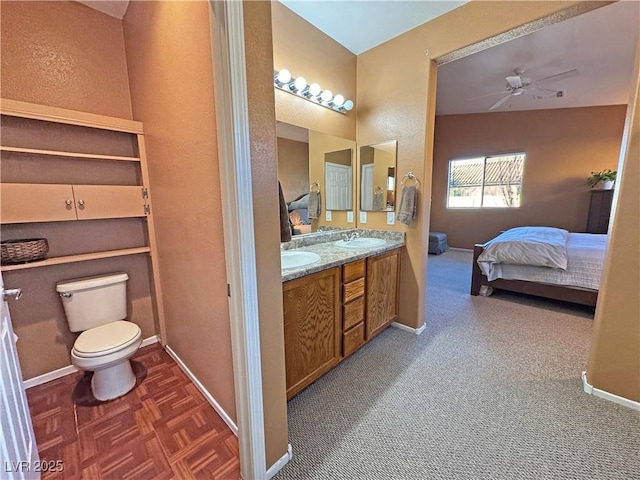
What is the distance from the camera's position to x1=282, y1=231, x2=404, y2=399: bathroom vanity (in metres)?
1.55

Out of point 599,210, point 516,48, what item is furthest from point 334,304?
point 599,210

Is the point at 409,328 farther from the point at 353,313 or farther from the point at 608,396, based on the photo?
the point at 608,396

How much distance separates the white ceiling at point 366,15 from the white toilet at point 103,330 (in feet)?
8.12

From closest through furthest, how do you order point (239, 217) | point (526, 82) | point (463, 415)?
point (239, 217) → point (463, 415) → point (526, 82)

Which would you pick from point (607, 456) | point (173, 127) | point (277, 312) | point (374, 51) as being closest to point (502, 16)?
point (374, 51)

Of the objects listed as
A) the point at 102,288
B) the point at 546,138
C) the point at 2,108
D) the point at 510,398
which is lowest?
the point at 510,398

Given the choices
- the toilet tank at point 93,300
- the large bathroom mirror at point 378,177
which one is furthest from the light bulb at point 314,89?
the toilet tank at point 93,300

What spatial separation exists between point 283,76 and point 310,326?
1.77 m

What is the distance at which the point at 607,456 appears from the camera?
130cm

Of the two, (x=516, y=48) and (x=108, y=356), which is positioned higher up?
(x=516, y=48)

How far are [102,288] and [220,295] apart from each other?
3.92 ft

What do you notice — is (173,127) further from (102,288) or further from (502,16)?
(502,16)

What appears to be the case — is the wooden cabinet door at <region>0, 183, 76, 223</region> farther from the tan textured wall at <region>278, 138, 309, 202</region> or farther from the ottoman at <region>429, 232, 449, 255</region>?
the ottoman at <region>429, 232, 449, 255</region>

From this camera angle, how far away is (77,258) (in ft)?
5.85
